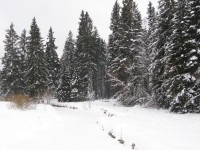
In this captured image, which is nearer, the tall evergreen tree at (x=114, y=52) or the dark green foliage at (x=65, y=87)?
the tall evergreen tree at (x=114, y=52)

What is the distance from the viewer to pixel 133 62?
1367 inches

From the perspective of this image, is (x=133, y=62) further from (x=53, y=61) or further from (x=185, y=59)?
(x=53, y=61)

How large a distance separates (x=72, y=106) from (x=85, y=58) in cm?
1567

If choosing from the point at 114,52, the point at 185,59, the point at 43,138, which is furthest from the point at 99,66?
the point at 43,138

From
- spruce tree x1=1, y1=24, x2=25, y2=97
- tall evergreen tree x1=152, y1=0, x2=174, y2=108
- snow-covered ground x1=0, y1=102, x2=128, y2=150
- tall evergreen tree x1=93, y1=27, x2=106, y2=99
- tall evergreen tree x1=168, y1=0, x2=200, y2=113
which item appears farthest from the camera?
tall evergreen tree x1=93, y1=27, x2=106, y2=99

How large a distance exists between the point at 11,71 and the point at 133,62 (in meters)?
22.3

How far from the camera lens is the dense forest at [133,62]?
870 inches

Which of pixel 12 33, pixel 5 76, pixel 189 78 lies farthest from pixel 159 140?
pixel 12 33

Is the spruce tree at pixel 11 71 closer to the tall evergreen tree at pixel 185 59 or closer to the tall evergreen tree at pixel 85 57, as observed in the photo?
the tall evergreen tree at pixel 85 57

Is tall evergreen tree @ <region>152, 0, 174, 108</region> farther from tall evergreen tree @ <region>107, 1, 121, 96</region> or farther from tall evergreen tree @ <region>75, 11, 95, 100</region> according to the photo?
tall evergreen tree @ <region>75, 11, 95, 100</region>

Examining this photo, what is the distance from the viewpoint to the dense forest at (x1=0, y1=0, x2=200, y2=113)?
22.1 meters

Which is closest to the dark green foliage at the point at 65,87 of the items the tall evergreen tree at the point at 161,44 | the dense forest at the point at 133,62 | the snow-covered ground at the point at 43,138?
the dense forest at the point at 133,62

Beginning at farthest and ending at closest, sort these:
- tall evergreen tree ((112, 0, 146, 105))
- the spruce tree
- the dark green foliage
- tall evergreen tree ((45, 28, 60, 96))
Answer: tall evergreen tree ((45, 28, 60, 96))
the dark green foliage
the spruce tree
tall evergreen tree ((112, 0, 146, 105))

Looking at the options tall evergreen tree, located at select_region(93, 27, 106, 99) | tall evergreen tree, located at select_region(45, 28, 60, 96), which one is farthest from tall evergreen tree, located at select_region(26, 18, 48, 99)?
tall evergreen tree, located at select_region(93, 27, 106, 99)
